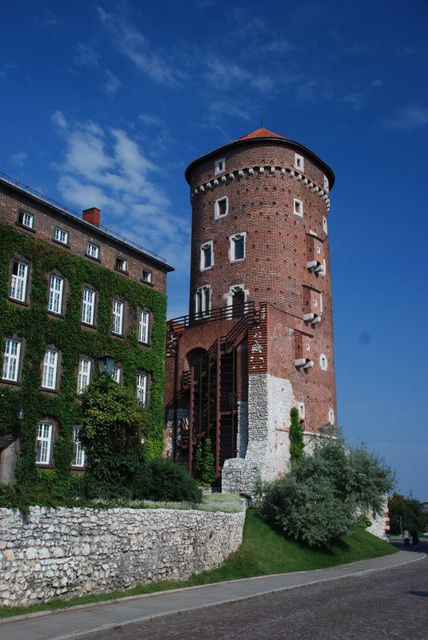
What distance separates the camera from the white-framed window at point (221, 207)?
148ft

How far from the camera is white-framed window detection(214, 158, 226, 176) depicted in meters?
45.7

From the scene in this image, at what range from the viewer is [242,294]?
4250cm

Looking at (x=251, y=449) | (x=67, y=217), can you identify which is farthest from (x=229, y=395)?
(x=67, y=217)

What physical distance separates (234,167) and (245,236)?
17.8ft

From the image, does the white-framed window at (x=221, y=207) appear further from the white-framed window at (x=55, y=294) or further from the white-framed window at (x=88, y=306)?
the white-framed window at (x=55, y=294)

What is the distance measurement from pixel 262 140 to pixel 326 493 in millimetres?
25984

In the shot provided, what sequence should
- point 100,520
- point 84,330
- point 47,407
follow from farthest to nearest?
point 84,330, point 47,407, point 100,520

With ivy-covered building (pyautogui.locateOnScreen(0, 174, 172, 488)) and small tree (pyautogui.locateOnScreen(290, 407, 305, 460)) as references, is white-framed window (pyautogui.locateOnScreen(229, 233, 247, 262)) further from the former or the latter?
small tree (pyautogui.locateOnScreen(290, 407, 305, 460))

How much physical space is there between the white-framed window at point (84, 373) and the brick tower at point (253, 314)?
376 inches

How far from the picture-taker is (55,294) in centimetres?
2969

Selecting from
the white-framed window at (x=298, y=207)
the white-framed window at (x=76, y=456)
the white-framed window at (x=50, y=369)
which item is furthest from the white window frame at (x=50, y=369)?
the white-framed window at (x=298, y=207)

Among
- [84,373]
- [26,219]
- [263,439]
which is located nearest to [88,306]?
[84,373]

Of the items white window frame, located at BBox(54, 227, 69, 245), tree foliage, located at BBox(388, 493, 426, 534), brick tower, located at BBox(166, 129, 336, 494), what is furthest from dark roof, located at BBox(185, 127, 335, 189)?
tree foliage, located at BBox(388, 493, 426, 534)

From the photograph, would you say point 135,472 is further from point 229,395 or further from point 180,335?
point 180,335
